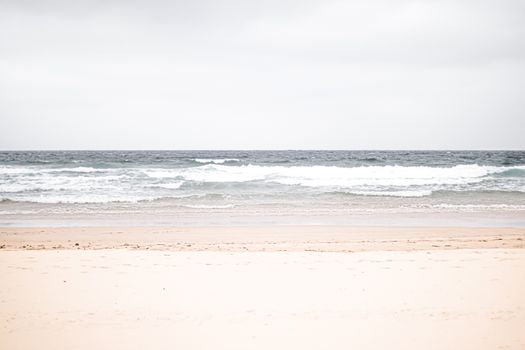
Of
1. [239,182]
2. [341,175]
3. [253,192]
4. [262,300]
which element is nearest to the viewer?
[262,300]

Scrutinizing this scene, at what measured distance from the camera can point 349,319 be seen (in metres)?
4.21

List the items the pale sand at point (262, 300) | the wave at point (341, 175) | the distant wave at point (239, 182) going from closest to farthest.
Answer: the pale sand at point (262, 300)
the distant wave at point (239, 182)
the wave at point (341, 175)

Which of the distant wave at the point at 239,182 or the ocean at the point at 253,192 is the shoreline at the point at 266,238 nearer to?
the ocean at the point at 253,192

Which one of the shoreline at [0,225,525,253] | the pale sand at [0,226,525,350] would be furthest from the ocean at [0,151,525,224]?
the pale sand at [0,226,525,350]

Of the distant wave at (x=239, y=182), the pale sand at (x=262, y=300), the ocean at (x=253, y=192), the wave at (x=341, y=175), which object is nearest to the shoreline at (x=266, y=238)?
the pale sand at (x=262, y=300)

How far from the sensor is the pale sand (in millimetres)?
3836

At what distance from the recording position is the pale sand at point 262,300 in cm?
384

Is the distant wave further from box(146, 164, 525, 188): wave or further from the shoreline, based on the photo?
the shoreline

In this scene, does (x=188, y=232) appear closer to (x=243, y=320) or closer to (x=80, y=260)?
(x=80, y=260)

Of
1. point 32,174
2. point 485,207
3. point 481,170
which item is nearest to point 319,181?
point 485,207

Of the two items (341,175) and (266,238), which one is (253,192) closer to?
(341,175)

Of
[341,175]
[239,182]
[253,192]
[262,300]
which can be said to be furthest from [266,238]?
[341,175]

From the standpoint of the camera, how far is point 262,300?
186 inches

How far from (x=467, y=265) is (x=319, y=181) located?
19.5m
